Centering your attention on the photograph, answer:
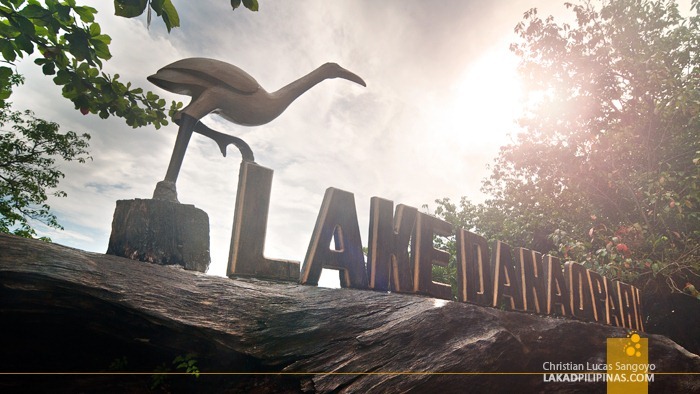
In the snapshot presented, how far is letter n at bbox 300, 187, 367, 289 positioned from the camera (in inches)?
173

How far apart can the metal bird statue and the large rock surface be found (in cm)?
105

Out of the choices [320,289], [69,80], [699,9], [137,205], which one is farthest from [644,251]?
[69,80]

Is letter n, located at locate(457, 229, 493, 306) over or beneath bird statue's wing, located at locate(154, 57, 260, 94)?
beneath

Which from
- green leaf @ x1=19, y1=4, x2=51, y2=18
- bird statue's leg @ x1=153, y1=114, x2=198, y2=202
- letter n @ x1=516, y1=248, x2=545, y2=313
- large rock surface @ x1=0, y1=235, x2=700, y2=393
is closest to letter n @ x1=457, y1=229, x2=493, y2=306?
letter n @ x1=516, y1=248, x2=545, y2=313

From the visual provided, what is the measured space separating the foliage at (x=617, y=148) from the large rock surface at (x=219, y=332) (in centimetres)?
785

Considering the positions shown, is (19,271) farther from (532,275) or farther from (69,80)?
(532,275)

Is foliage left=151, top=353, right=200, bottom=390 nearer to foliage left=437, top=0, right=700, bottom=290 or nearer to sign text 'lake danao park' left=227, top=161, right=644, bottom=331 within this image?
sign text 'lake danao park' left=227, top=161, right=644, bottom=331

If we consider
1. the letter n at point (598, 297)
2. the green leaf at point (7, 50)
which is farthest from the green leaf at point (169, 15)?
the letter n at point (598, 297)

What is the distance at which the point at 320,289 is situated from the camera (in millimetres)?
4227

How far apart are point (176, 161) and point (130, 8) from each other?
1893 millimetres

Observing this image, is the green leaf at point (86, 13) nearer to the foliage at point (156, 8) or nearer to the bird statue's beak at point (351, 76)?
the foliage at point (156, 8)

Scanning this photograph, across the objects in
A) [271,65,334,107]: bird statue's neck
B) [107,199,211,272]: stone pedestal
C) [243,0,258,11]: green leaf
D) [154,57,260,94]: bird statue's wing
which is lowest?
[107,199,211,272]: stone pedestal

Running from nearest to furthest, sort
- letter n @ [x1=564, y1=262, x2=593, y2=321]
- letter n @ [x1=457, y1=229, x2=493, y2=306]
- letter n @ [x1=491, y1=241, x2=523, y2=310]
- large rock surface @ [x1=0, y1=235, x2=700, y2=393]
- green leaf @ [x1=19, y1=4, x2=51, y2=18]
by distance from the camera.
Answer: green leaf @ [x1=19, y1=4, x2=51, y2=18] → large rock surface @ [x1=0, y1=235, x2=700, y2=393] → letter n @ [x1=457, y1=229, x2=493, y2=306] → letter n @ [x1=491, y1=241, x2=523, y2=310] → letter n @ [x1=564, y1=262, x2=593, y2=321]

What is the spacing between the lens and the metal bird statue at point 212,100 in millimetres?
3865
